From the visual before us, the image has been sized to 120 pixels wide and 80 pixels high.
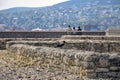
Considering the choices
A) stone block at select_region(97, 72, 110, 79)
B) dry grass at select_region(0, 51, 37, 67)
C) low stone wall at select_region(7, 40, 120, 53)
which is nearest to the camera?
stone block at select_region(97, 72, 110, 79)

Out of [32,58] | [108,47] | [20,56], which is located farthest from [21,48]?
[108,47]

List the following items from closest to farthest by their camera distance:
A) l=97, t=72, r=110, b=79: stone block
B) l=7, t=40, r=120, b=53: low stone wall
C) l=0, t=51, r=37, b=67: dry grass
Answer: l=97, t=72, r=110, b=79: stone block < l=0, t=51, r=37, b=67: dry grass < l=7, t=40, r=120, b=53: low stone wall

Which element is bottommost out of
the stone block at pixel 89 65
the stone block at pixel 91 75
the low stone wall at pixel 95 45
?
the low stone wall at pixel 95 45

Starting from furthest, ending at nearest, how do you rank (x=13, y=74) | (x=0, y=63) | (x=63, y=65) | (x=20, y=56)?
(x=20, y=56)
(x=0, y=63)
(x=63, y=65)
(x=13, y=74)

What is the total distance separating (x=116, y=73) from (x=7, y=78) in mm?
2926

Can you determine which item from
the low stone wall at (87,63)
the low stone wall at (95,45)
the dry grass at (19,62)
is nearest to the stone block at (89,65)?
the low stone wall at (87,63)

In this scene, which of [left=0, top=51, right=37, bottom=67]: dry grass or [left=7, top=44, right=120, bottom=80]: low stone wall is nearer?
[left=7, top=44, right=120, bottom=80]: low stone wall

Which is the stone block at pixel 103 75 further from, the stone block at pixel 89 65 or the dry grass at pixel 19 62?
the dry grass at pixel 19 62

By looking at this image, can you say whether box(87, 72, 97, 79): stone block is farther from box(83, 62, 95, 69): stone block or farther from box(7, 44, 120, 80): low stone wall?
box(83, 62, 95, 69): stone block

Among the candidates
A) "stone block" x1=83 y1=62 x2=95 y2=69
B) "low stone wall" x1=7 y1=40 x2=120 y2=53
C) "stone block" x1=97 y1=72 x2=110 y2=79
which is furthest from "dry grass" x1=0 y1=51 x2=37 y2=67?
"stone block" x1=97 y1=72 x2=110 y2=79

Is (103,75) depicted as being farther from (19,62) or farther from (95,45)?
(95,45)

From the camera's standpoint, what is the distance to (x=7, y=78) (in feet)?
41.0

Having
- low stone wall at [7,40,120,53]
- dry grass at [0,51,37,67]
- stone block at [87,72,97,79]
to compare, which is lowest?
dry grass at [0,51,37,67]

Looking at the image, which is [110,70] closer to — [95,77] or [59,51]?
[95,77]
